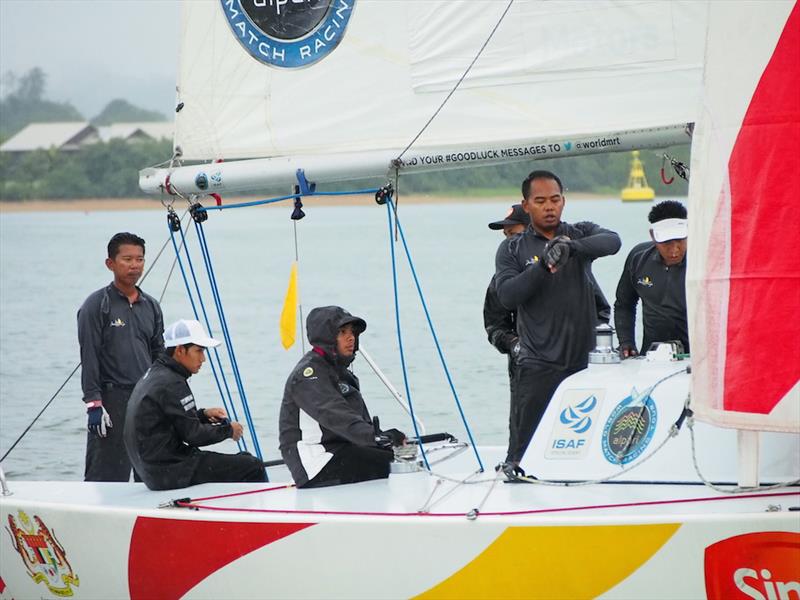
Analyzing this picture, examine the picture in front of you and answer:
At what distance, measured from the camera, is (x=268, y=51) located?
6.32 metres

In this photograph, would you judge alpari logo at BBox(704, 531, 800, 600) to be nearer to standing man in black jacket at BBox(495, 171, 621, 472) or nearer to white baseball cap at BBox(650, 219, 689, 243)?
standing man in black jacket at BBox(495, 171, 621, 472)

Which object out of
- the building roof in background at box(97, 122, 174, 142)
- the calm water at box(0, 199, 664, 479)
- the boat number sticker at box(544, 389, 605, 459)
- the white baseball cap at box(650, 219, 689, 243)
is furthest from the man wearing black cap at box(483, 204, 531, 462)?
the building roof in background at box(97, 122, 174, 142)

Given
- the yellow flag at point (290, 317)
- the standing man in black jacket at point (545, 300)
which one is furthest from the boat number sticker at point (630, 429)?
the yellow flag at point (290, 317)

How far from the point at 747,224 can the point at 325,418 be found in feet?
6.24

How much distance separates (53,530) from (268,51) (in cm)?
220

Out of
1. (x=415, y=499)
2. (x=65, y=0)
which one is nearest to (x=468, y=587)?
(x=415, y=499)

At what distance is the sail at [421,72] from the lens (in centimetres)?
583

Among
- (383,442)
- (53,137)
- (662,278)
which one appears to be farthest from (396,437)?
(53,137)

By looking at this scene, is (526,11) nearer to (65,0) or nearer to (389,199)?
(389,199)

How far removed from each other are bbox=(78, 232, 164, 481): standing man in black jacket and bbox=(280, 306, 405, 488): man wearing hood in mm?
1493

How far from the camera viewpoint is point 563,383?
5.81 meters

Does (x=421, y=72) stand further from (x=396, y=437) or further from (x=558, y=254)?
(x=396, y=437)

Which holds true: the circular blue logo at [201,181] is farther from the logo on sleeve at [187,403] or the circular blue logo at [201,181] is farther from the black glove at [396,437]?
the black glove at [396,437]

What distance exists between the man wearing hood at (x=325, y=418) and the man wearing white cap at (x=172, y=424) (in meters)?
0.33
